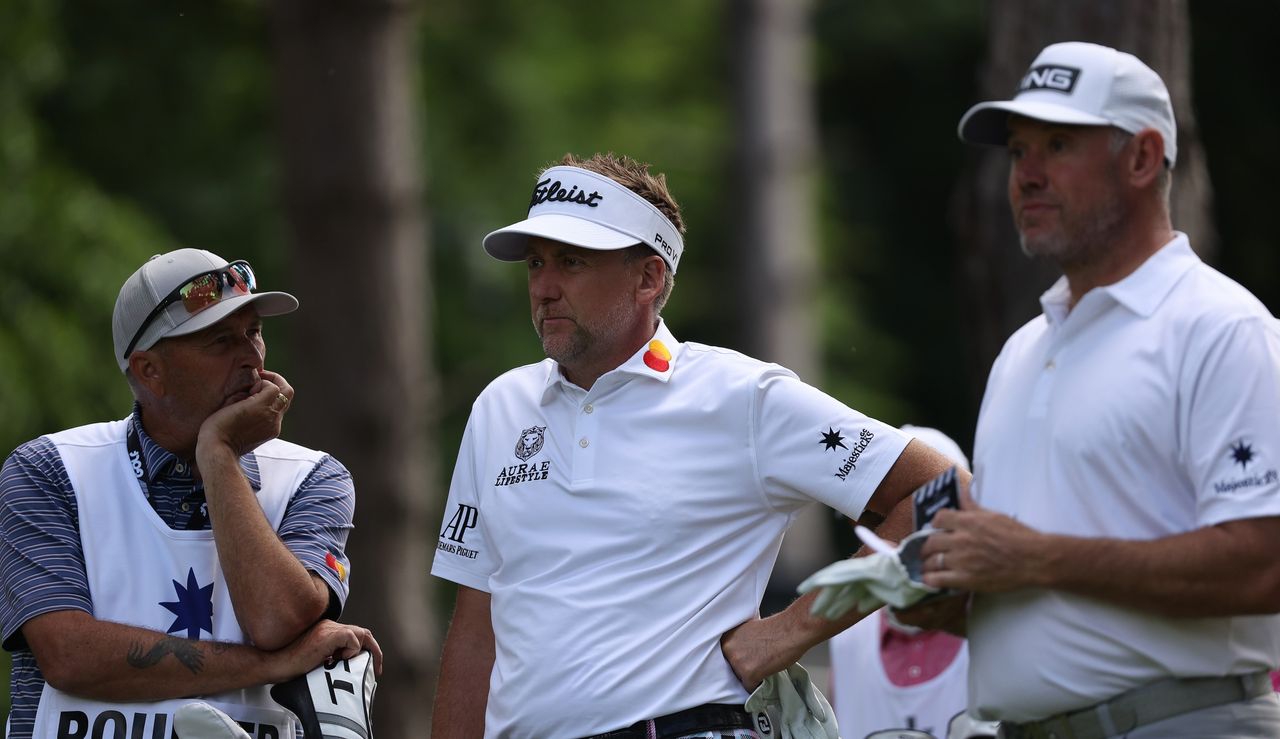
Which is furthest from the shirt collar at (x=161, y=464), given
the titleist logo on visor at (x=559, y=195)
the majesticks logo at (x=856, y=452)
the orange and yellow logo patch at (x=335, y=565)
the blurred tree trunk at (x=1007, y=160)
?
the blurred tree trunk at (x=1007, y=160)

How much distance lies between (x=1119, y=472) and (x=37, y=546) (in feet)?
8.30

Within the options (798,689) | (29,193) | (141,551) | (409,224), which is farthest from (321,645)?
(29,193)

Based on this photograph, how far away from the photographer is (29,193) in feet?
35.0

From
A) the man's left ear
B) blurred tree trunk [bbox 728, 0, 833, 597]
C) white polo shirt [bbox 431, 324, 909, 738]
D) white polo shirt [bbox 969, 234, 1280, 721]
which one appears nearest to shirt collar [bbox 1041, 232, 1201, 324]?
white polo shirt [bbox 969, 234, 1280, 721]

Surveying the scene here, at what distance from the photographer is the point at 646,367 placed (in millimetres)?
4582

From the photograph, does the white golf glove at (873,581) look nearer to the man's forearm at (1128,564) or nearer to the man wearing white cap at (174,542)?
the man's forearm at (1128,564)

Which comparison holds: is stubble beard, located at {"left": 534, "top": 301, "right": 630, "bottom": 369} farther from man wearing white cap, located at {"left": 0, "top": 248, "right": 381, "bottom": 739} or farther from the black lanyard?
the black lanyard

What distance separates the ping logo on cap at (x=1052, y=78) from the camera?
3764 millimetres

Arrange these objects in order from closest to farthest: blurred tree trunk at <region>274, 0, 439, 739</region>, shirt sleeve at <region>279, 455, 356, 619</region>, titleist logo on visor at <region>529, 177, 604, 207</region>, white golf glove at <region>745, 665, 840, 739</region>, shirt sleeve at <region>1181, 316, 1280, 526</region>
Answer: shirt sleeve at <region>1181, 316, 1280, 526</region>, white golf glove at <region>745, 665, 840, 739</region>, shirt sleeve at <region>279, 455, 356, 619</region>, titleist logo on visor at <region>529, 177, 604, 207</region>, blurred tree trunk at <region>274, 0, 439, 739</region>

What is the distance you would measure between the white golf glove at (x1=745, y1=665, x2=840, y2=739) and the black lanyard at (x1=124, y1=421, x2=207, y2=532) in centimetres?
143

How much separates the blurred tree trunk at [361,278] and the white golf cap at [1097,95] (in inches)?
233

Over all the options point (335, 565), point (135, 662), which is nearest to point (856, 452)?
point (335, 565)

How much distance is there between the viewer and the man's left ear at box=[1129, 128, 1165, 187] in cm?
374

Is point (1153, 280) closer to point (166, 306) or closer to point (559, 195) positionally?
point (559, 195)
